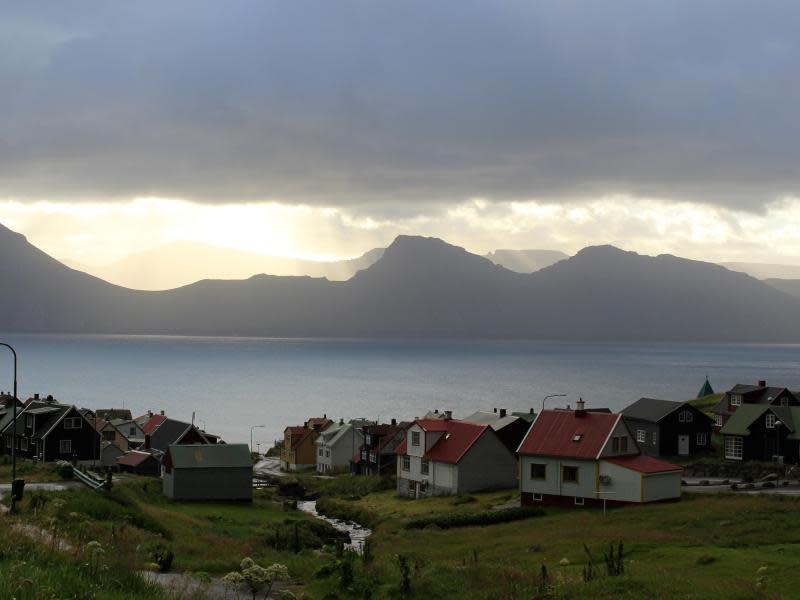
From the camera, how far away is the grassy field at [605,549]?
26.1 meters

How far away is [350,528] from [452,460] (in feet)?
35.7

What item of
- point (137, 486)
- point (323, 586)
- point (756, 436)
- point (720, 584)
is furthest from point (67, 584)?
point (756, 436)

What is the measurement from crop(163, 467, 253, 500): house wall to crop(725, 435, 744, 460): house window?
1528 inches

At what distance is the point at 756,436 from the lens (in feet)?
256

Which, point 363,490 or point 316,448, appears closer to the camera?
point 363,490

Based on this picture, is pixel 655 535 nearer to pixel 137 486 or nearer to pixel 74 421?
pixel 137 486

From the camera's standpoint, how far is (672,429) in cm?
8294

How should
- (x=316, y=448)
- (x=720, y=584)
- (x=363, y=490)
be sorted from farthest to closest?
(x=316, y=448), (x=363, y=490), (x=720, y=584)

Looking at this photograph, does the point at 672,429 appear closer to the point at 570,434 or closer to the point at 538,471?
the point at 570,434

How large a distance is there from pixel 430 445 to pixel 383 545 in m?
26.5

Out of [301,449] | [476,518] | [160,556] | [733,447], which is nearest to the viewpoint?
[160,556]

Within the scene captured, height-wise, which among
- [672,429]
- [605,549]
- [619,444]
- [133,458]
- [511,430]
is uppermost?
[619,444]

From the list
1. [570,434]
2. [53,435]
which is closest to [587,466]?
[570,434]

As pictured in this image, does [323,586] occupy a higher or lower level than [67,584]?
lower
